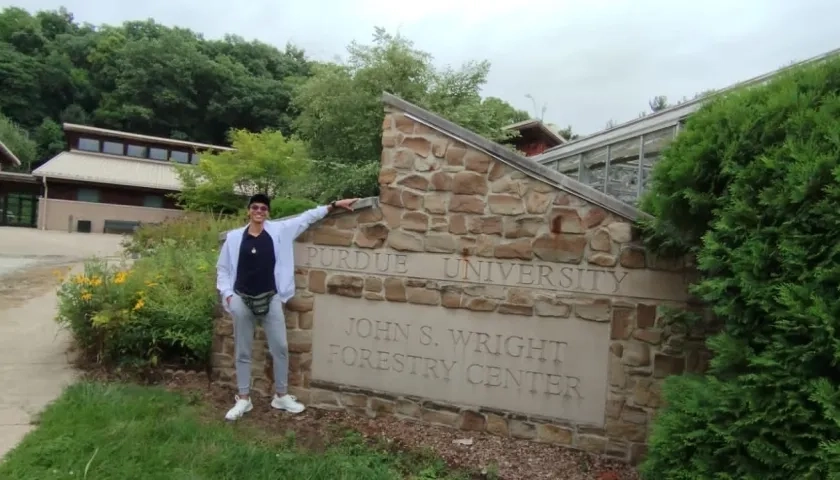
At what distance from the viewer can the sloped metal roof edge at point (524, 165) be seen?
4504 mm

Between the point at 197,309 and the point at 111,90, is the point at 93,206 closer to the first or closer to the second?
the point at 111,90

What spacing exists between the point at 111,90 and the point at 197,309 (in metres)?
57.5

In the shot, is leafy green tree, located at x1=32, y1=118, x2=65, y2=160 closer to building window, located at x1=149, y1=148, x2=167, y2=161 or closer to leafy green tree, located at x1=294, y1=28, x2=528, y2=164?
building window, located at x1=149, y1=148, x2=167, y2=161

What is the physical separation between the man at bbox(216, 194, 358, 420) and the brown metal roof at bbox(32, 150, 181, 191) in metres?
30.2

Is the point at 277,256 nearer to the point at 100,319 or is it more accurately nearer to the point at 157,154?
the point at 100,319

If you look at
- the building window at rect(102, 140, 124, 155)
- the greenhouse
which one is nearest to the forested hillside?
the building window at rect(102, 140, 124, 155)

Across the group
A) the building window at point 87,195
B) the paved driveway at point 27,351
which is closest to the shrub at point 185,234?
the paved driveway at point 27,351

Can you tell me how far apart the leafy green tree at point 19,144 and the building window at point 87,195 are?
14.1m

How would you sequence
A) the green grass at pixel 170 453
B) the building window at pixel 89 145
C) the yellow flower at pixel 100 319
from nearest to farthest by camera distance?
the green grass at pixel 170 453 → the yellow flower at pixel 100 319 → the building window at pixel 89 145

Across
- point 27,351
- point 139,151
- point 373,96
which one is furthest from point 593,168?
point 139,151

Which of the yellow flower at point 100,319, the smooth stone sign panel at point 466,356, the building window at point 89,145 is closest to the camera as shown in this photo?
the smooth stone sign panel at point 466,356

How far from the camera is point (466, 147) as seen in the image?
487 cm

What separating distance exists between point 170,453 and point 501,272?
262 cm

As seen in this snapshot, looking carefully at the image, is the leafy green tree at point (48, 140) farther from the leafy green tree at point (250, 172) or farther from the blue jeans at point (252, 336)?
the blue jeans at point (252, 336)
